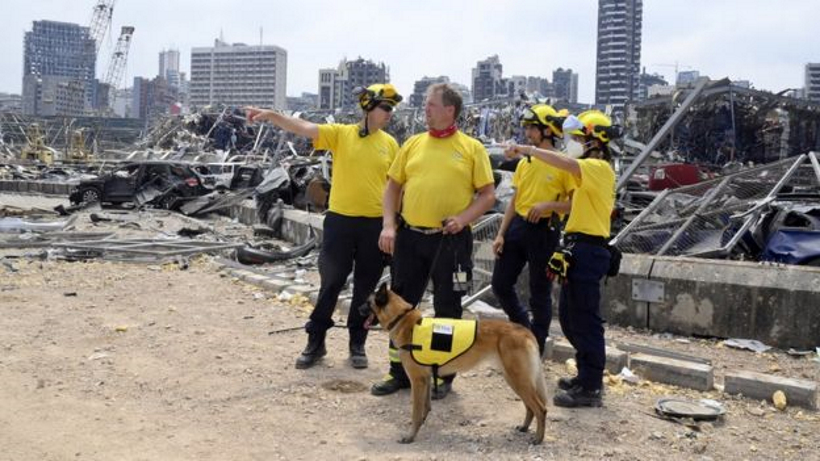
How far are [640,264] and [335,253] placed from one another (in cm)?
342

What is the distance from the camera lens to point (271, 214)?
15.0 metres

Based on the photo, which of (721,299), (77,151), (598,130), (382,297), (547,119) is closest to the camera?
(382,297)

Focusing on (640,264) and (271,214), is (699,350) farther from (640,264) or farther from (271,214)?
(271,214)

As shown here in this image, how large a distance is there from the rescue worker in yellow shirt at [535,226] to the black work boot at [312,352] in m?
1.37

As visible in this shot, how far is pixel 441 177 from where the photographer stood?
4723mm

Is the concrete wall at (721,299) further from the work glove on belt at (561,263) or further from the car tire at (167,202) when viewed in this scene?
the car tire at (167,202)

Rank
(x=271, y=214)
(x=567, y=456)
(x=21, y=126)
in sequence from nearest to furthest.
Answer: (x=567, y=456)
(x=271, y=214)
(x=21, y=126)

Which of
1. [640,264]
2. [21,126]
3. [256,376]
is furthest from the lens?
[21,126]

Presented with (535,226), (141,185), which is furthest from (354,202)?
(141,185)

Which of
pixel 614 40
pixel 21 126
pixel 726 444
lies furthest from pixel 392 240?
pixel 614 40

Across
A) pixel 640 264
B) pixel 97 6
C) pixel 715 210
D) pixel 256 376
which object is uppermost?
pixel 97 6

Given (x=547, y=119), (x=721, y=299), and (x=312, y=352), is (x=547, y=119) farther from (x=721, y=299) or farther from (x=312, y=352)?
(x=721, y=299)

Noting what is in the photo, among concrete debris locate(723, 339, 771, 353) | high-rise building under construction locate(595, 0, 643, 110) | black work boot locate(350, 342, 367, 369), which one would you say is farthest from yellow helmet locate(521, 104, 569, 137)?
high-rise building under construction locate(595, 0, 643, 110)

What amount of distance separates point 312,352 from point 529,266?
1.72 meters
